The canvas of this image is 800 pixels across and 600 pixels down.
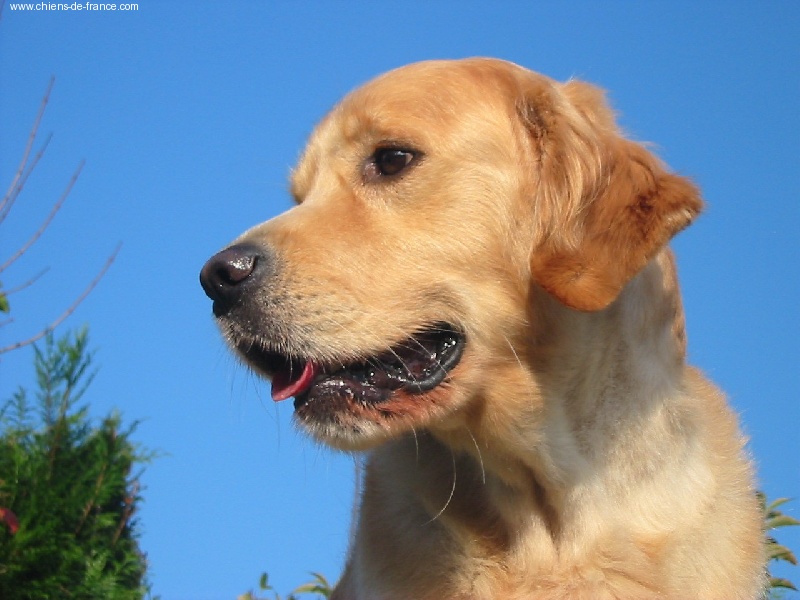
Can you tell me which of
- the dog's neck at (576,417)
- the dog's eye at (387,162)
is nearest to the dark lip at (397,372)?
the dog's neck at (576,417)

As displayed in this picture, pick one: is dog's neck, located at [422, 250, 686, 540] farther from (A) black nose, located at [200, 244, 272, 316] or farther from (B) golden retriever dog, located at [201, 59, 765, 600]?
(A) black nose, located at [200, 244, 272, 316]

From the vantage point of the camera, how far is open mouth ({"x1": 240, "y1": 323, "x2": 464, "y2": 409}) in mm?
3539

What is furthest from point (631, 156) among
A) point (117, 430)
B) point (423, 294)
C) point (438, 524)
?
point (117, 430)

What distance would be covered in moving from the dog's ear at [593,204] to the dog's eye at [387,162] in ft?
1.54

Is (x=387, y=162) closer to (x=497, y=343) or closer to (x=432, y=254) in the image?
(x=432, y=254)

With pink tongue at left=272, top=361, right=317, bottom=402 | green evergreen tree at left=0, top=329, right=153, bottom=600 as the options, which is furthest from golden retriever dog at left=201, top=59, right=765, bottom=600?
green evergreen tree at left=0, top=329, right=153, bottom=600

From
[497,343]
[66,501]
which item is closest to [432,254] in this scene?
[497,343]

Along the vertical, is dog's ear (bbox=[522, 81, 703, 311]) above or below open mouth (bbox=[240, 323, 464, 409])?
above

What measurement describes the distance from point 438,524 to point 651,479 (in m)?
0.75

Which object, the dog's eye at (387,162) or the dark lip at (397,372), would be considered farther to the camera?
the dog's eye at (387,162)

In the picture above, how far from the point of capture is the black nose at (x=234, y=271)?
136 inches

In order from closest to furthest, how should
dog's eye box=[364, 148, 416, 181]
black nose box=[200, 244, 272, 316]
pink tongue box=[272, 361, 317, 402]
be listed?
black nose box=[200, 244, 272, 316]
pink tongue box=[272, 361, 317, 402]
dog's eye box=[364, 148, 416, 181]

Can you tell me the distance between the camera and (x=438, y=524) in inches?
148

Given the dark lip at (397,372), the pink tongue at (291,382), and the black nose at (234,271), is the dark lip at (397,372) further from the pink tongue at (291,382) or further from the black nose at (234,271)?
the black nose at (234,271)
